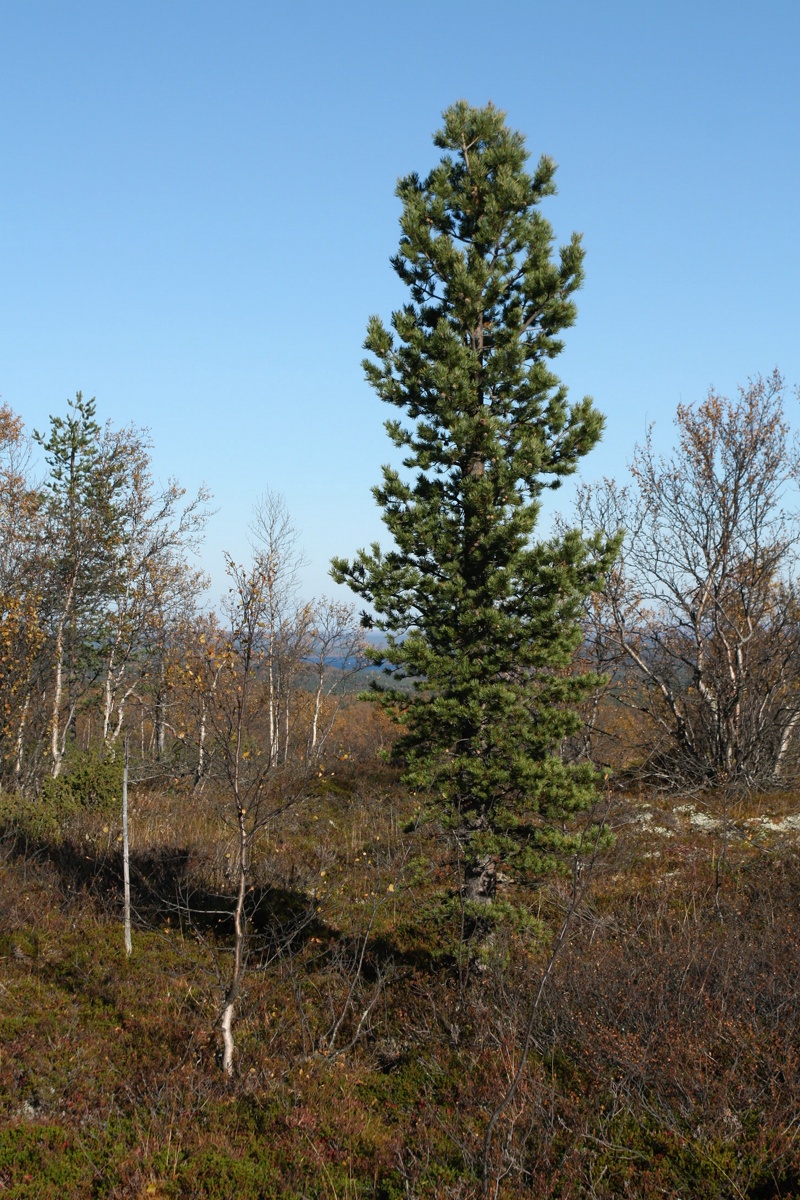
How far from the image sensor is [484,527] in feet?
35.2

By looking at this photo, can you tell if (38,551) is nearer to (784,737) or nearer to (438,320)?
(438,320)

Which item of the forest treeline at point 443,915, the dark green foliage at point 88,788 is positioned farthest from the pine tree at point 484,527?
the dark green foliage at point 88,788

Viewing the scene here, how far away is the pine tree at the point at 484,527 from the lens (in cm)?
1025

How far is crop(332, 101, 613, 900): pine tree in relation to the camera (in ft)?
33.6

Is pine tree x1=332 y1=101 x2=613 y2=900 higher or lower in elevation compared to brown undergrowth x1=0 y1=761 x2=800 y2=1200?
higher

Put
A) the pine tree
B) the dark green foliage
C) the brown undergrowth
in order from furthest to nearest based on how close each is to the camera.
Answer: the dark green foliage < the pine tree < the brown undergrowth

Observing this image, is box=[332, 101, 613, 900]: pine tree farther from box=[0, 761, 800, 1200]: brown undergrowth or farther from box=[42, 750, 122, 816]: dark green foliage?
box=[42, 750, 122, 816]: dark green foliage

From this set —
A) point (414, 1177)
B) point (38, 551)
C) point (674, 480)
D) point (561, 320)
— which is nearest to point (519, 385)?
point (561, 320)

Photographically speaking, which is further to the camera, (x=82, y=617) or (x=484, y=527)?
(x=82, y=617)

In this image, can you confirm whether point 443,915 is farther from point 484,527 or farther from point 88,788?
point 88,788

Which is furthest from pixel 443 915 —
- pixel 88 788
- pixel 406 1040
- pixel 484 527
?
pixel 88 788

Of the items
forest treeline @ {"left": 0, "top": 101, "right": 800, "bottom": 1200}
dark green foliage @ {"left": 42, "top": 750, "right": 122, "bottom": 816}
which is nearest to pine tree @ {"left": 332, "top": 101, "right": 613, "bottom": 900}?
forest treeline @ {"left": 0, "top": 101, "right": 800, "bottom": 1200}

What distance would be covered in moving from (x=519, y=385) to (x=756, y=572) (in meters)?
12.4

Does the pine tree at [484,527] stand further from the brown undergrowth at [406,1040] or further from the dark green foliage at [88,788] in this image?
the dark green foliage at [88,788]
